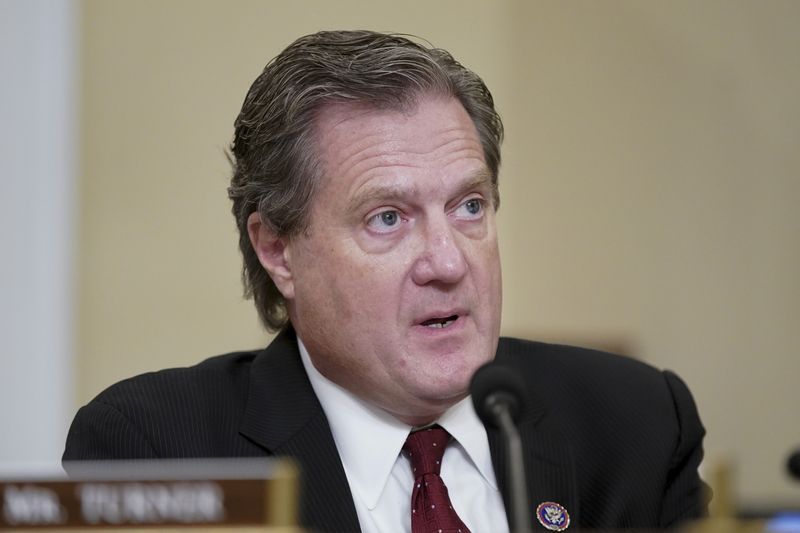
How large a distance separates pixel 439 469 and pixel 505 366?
0.56 meters

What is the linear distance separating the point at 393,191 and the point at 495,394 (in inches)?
25.2

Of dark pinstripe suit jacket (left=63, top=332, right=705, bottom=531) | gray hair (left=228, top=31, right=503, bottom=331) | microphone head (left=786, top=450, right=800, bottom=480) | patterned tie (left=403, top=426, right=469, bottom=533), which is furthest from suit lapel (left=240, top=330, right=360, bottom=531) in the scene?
microphone head (left=786, top=450, right=800, bottom=480)

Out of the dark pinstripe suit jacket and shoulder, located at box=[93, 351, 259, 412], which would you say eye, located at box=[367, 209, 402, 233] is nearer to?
the dark pinstripe suit jacket

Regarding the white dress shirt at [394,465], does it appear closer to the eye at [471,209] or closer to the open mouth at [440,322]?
the open mouth at [440,322]

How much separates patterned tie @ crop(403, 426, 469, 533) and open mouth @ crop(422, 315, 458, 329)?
0.81ft

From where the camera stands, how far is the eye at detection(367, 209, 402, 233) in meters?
2.42

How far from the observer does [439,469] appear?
242 cm

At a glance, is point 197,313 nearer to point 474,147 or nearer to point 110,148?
point 110,148

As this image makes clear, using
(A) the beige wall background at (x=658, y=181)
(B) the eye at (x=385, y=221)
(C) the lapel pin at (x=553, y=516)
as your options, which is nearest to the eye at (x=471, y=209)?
(B) the eye at (x=385, y=221)

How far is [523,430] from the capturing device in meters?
2.63

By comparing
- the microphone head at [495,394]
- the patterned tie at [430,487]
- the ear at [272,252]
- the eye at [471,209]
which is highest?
the eye at [471,209]

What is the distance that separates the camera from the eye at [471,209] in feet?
8.15

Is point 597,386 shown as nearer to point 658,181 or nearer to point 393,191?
point 393,191

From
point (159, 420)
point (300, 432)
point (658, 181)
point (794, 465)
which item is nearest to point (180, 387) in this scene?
point (159, 420)
